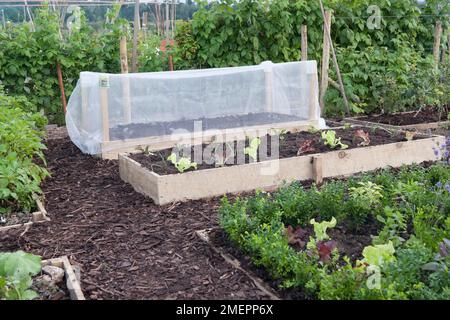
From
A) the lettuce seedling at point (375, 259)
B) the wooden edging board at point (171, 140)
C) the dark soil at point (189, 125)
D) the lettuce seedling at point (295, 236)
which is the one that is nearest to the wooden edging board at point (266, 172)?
the wooden edging board at point (171, 140)

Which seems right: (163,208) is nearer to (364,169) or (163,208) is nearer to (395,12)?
(364,169)

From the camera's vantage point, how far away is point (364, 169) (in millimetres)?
5645

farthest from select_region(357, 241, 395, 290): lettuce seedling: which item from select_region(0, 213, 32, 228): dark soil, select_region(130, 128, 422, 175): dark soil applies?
select_region(0, 213, 32, 228): dark soil

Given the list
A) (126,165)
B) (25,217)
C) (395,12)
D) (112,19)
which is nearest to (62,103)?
(112,19)

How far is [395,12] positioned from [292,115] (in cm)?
392

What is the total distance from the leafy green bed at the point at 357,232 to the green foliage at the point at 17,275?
1.27 metres

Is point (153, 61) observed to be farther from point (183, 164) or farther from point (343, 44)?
point (183, 164)

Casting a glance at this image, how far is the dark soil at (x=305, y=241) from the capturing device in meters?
3.01

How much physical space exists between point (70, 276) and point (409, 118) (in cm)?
681

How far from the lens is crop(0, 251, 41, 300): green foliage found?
278cm

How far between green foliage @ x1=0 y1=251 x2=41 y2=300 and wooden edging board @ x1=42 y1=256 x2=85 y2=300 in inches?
8.5

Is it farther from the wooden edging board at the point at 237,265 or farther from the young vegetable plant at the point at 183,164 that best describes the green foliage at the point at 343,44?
the wooden edging board at the point at 237,265

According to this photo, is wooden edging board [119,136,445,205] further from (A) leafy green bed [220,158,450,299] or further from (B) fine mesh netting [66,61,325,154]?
(B) fine mesh netting [66,61,325,154]

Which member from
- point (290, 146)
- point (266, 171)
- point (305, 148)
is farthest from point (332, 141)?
point (266, 171)
